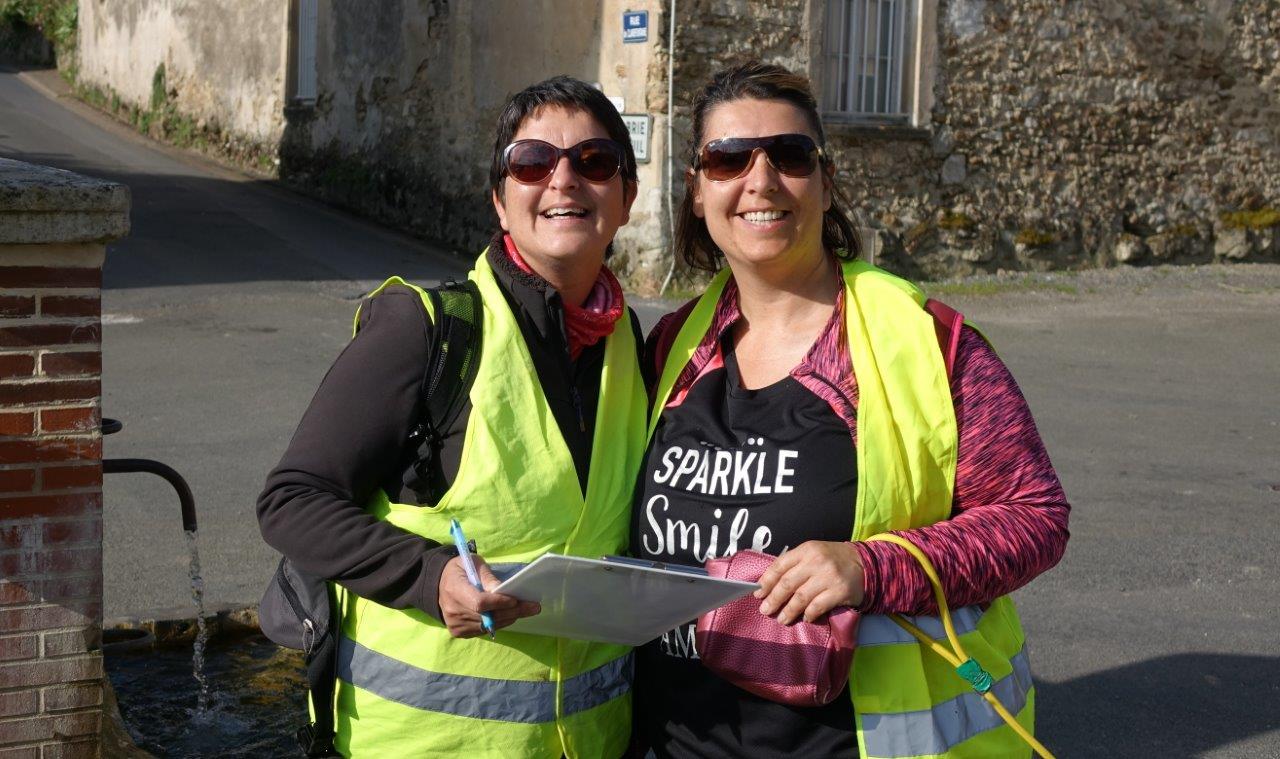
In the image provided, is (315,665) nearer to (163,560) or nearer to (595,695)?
(595,695)

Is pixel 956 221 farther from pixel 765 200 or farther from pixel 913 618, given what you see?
pixel 913 618

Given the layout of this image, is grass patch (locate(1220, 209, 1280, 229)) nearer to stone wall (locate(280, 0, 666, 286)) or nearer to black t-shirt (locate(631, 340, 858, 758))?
stone wall (locate(280, 0, 666, 286))

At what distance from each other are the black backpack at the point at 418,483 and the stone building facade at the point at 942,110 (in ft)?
34.6

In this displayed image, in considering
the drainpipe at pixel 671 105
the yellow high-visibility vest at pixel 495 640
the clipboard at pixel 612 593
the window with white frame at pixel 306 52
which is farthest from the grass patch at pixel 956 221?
Result: the clipboard at pixel 612 593

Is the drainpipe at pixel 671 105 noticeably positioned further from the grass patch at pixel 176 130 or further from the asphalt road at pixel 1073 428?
the grass patch at pixel 176 130

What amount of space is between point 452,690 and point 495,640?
110mm

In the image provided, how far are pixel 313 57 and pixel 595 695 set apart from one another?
17.8 metres

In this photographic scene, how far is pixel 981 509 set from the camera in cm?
228

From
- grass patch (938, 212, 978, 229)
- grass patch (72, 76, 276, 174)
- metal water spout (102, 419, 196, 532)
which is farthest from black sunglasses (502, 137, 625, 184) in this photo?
grass patch (72, 76, 276, 174)

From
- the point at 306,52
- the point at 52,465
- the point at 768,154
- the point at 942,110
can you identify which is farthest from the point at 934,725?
the point at 306,52

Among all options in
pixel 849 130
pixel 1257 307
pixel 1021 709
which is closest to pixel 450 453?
pixel 1021 709

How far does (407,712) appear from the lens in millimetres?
2361

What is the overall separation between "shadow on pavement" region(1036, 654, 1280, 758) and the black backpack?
2.78 meters

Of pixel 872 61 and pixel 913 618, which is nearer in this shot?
pixel 913 618
